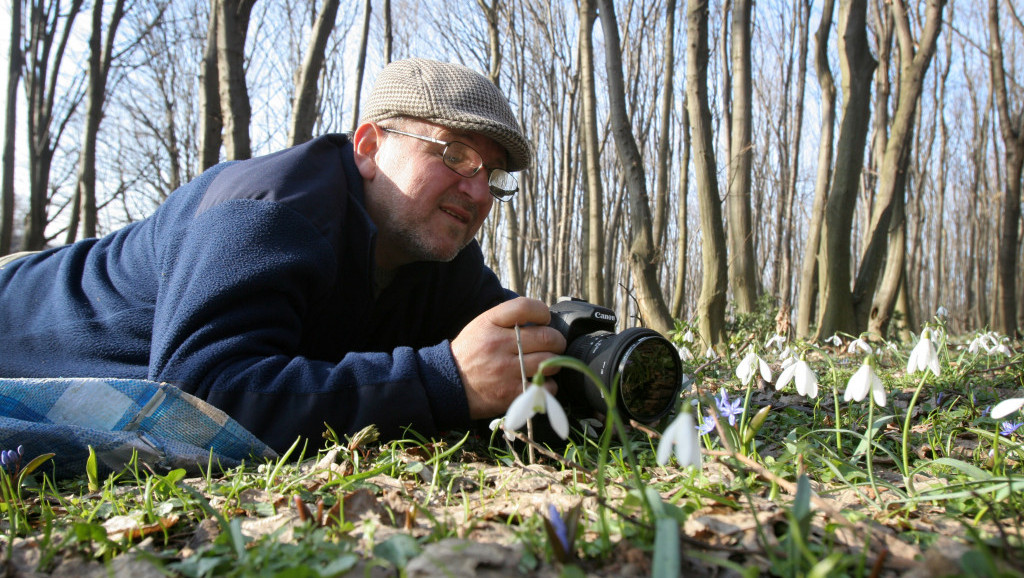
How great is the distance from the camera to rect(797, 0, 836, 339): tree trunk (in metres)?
5.61

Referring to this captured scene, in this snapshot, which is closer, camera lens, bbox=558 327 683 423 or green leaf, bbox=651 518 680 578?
green leaf, bbox=651 518 680 578

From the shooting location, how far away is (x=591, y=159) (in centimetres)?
579

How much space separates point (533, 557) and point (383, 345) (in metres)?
1.54

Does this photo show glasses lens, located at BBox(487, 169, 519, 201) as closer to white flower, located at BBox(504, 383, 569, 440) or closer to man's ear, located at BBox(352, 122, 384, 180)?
man's ear, located at BBox(352, 122, 384, 180)

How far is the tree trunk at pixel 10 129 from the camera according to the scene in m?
6.40

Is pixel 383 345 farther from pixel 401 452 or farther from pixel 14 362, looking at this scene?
pixel 14 362

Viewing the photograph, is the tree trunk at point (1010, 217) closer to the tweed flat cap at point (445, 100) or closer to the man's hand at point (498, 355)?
the tweed flat cap at point (445, 100)

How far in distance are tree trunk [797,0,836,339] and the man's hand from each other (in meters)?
4.61

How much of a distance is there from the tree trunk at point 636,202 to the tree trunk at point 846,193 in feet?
3.94

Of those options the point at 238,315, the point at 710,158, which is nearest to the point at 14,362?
the point at 238,315

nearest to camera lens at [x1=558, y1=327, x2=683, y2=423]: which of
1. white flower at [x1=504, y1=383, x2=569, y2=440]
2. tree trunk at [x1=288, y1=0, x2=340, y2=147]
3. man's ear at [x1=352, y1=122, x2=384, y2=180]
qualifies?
white flower at [x1=504, y1=383, x2=569, y2=440]

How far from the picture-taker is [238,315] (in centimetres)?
150

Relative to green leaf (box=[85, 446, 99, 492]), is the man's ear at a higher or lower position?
higher

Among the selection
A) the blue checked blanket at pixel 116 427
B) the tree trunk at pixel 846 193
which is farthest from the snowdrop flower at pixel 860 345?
the tree trunk at pixel 846 193
